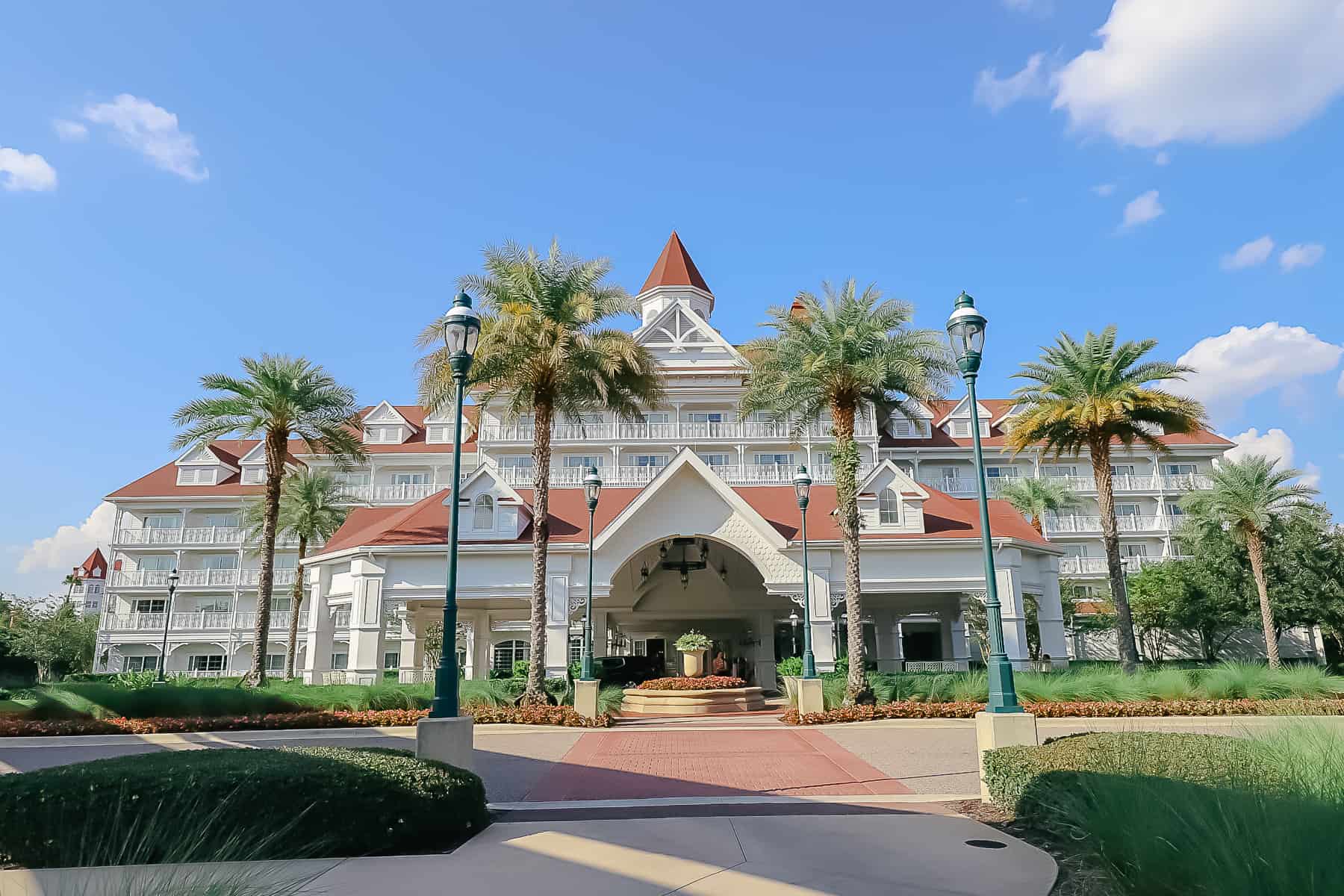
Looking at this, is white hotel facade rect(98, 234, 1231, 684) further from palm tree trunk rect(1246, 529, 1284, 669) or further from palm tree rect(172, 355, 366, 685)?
palm tree trunk rect(1246, 529, 1284, 669)

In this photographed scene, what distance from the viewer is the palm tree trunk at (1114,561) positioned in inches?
1038

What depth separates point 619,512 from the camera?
27875 millimetres

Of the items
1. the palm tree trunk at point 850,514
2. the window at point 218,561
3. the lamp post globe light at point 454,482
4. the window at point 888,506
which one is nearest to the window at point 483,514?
the palm tree trunk at point 850,514

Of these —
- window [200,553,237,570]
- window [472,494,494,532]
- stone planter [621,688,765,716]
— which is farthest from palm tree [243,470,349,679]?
stone planter [621,688,765,716]

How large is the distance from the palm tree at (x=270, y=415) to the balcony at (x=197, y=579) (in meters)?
24.0

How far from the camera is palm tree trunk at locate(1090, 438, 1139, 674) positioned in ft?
86.5

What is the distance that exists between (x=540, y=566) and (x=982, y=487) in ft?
46.8

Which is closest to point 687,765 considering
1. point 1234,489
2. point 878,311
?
point 878,311

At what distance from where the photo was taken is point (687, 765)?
1346cm

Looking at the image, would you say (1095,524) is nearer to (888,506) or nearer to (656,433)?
(656,433)

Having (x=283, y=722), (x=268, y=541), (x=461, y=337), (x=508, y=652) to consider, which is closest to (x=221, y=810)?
(x=461, y=337)

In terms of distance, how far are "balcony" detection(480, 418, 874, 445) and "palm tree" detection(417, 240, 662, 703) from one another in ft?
74.5

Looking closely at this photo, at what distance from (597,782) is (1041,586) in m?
21.8

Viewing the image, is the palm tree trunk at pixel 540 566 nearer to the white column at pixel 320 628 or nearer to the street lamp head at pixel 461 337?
the white column at pixel 320 628
